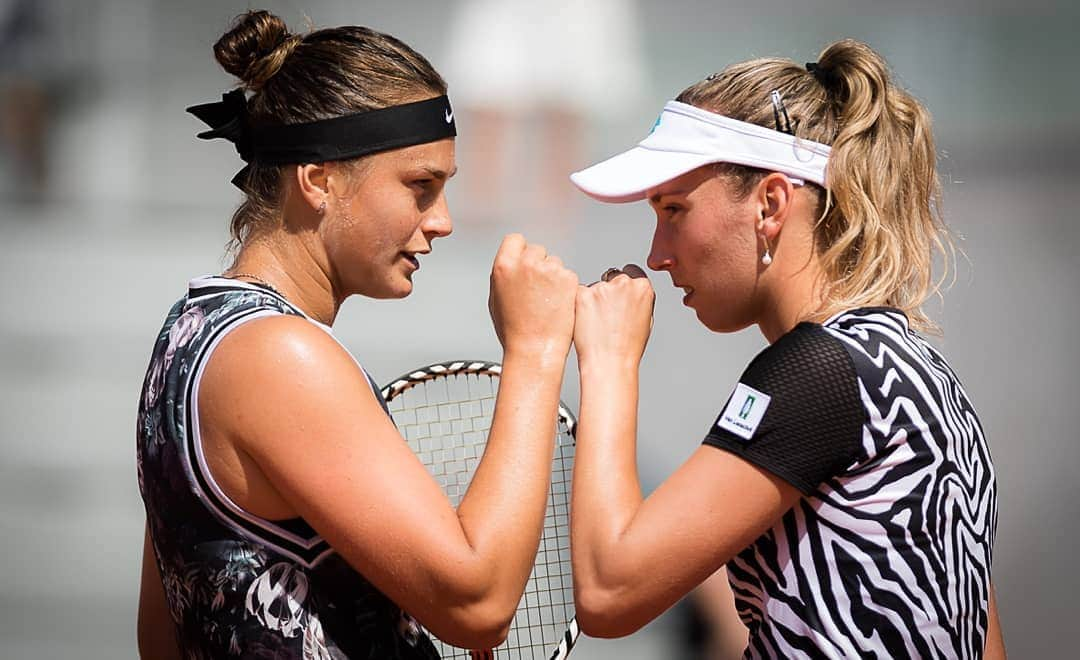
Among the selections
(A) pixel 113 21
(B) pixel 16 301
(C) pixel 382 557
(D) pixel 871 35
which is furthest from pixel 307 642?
(D) pixel 871 35

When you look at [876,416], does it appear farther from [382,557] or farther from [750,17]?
[750,17]

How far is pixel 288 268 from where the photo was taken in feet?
6.19

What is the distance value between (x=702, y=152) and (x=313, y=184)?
65 centimetres

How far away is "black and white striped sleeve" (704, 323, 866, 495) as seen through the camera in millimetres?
1584

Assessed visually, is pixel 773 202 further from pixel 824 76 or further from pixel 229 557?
pixel 229 557

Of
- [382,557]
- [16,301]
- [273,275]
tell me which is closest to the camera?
[382,557]

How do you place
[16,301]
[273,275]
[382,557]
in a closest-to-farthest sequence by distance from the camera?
[382,557] < [273,275] < [16,301]

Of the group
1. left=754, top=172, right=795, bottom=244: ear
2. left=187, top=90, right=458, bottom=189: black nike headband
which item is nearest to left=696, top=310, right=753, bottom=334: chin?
left=754, top=172, right=795, bottom=244: ear

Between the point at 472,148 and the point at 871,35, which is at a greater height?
the point at 871,35

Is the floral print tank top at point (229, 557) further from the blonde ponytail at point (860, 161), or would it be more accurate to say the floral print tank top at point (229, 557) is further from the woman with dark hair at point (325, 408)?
the blonde ponytail at point (860, 161)

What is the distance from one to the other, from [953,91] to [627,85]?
0.99 metres

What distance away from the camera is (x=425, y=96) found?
1956mm

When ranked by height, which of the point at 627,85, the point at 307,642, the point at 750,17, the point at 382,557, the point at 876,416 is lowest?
the point at 307,642

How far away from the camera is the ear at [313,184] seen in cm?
186
